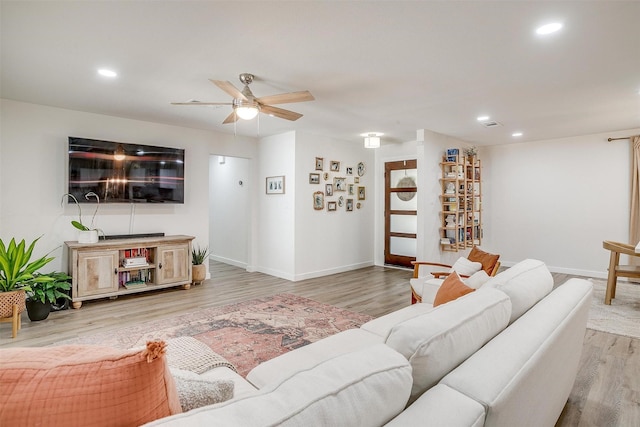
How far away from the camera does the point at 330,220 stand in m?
6.06

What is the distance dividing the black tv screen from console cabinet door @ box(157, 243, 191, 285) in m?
0.74

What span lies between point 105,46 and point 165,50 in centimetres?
43

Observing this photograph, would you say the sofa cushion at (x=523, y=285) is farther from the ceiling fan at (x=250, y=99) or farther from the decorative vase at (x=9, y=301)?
the decorative vase at (x=9, y=301)

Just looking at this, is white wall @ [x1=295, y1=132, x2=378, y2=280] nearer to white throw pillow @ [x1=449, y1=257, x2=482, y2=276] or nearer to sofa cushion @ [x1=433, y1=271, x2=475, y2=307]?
white throw pillow @ [x1=449, y1=257, x2=482, y2=276]

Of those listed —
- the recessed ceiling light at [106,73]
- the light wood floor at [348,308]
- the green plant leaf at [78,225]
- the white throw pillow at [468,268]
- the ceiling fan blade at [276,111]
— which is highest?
the recessed ceiling light at [106,73]

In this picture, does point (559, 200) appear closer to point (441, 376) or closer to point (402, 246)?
point (402, 246)

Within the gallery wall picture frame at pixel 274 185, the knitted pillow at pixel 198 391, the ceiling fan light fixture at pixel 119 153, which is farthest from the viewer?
the gallery wall picture frame at pixel 274 185

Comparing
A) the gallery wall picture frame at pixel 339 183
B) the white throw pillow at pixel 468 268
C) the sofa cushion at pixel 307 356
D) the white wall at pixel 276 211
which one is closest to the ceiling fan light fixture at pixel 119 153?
the white wall at pixel 276 211

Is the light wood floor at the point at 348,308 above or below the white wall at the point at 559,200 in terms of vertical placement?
below

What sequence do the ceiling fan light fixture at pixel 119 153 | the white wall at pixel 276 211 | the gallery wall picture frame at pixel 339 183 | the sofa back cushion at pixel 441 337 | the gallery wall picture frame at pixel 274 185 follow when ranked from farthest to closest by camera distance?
the gallery wall picture frame at pixel 339 183
the gallery wall picture frame at pixel 274 185
the white wall at pixel 276 211
the ceiling fan light fixture at pixel 119 153
the sofa back cushion at pixel 441 337

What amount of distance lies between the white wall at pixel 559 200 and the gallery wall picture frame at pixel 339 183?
304 centimetres

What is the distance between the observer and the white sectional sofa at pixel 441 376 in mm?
728

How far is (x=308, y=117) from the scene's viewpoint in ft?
15.1

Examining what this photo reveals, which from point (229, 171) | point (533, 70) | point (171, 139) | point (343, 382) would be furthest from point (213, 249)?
point (343, 382)
